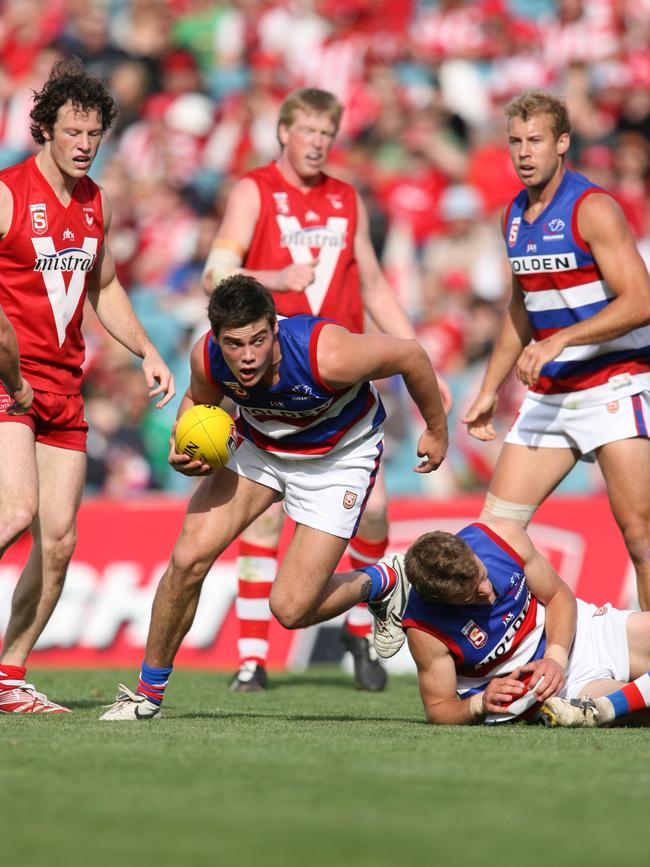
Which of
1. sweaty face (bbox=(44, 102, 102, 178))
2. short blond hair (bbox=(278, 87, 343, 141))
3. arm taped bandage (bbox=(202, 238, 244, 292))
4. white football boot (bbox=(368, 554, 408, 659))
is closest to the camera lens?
white football boot (bbox=(368, 554, 408, 659))

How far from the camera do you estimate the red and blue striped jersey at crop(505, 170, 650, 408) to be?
6.80 meters

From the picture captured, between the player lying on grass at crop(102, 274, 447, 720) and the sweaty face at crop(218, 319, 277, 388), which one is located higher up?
the sweaty face at crop(218, 319, 277, 388)

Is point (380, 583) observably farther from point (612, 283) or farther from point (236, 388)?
point (612, 283)

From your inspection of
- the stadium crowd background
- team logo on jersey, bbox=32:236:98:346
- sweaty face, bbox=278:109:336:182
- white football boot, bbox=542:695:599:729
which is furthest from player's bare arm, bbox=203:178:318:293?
the stadium crowd background

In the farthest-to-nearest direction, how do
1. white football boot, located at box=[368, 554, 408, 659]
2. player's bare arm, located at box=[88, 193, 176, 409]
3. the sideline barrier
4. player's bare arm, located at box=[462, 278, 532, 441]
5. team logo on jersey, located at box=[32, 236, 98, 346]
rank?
the sideline barrier < player's bare arm, located at box=[462, 278, 532, 441] < player's bare arm, located at box=[88, 193, 176, 409] < team logo on jersey, located at box=[32, 236, 98, 346] < white football boot, located at box=[368, 554, 408, 659]

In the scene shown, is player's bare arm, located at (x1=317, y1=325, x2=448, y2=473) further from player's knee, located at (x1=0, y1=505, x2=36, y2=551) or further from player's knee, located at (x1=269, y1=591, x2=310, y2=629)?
player's knee, located at (x1=0, y1=505, x2=36, y2=551)

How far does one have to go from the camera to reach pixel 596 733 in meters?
5.59

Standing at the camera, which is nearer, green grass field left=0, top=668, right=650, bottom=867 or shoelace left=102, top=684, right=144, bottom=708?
green grass field left=0, top=668, right=650, bottom=867

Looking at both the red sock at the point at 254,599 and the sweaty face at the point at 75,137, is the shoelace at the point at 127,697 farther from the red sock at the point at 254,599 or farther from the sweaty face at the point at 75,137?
the sweaty face at the point at 75,137

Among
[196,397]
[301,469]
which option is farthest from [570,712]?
[196,397]

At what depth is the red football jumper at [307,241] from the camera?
8.11m

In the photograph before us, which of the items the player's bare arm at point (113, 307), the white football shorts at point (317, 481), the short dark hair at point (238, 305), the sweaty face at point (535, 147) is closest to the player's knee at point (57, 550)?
the player's bare arm at point (113, 307)

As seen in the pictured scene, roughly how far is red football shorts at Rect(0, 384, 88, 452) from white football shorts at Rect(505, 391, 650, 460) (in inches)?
84.6

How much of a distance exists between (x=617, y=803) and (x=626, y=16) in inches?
484
